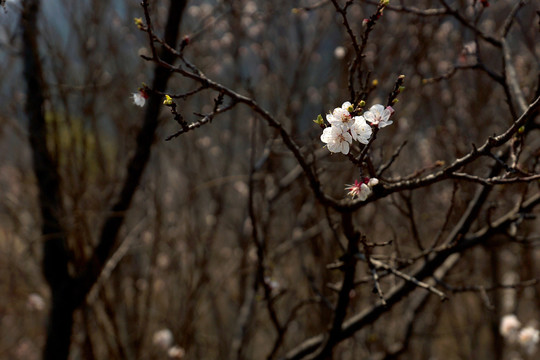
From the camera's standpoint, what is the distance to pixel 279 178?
394cm

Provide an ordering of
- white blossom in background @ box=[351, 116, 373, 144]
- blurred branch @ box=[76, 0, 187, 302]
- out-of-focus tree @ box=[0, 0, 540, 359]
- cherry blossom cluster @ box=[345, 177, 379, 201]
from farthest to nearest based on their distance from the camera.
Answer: blurred branch @ box=[76, 0, 187, 302] < out-of-focus tree @ box=[0, 0, 540, 359] < cherry blossom cluster @ box=[345, 177, 379, 201] < white blossom in background @ box=[351, 116, 373, 144]

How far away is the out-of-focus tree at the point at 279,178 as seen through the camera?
177 cm

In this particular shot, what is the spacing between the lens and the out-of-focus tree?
1770mm

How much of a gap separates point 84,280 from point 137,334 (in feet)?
2.73

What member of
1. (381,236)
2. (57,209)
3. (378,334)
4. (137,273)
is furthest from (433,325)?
(57,209)

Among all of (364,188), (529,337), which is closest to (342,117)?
(364,188)

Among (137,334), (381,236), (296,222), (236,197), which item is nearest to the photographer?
(137,334)

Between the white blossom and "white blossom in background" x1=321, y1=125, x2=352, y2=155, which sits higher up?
the white blossom

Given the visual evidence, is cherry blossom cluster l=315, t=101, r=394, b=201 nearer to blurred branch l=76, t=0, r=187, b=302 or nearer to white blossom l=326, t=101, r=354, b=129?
white blossom l=326, t=101, r=354, b=129

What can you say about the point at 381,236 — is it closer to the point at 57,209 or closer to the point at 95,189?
the point at 95,189

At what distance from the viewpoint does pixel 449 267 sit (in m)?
2.52

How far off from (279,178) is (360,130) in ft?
9.06

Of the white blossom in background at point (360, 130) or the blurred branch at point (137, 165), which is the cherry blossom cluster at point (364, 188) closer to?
the white blossom in background at point (360, 130)

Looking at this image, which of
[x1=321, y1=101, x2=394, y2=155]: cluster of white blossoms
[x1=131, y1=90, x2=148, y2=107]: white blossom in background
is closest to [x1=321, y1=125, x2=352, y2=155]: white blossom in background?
[x1=321, y1=101, x2=394, y2=155]: cluster of white blossoms
